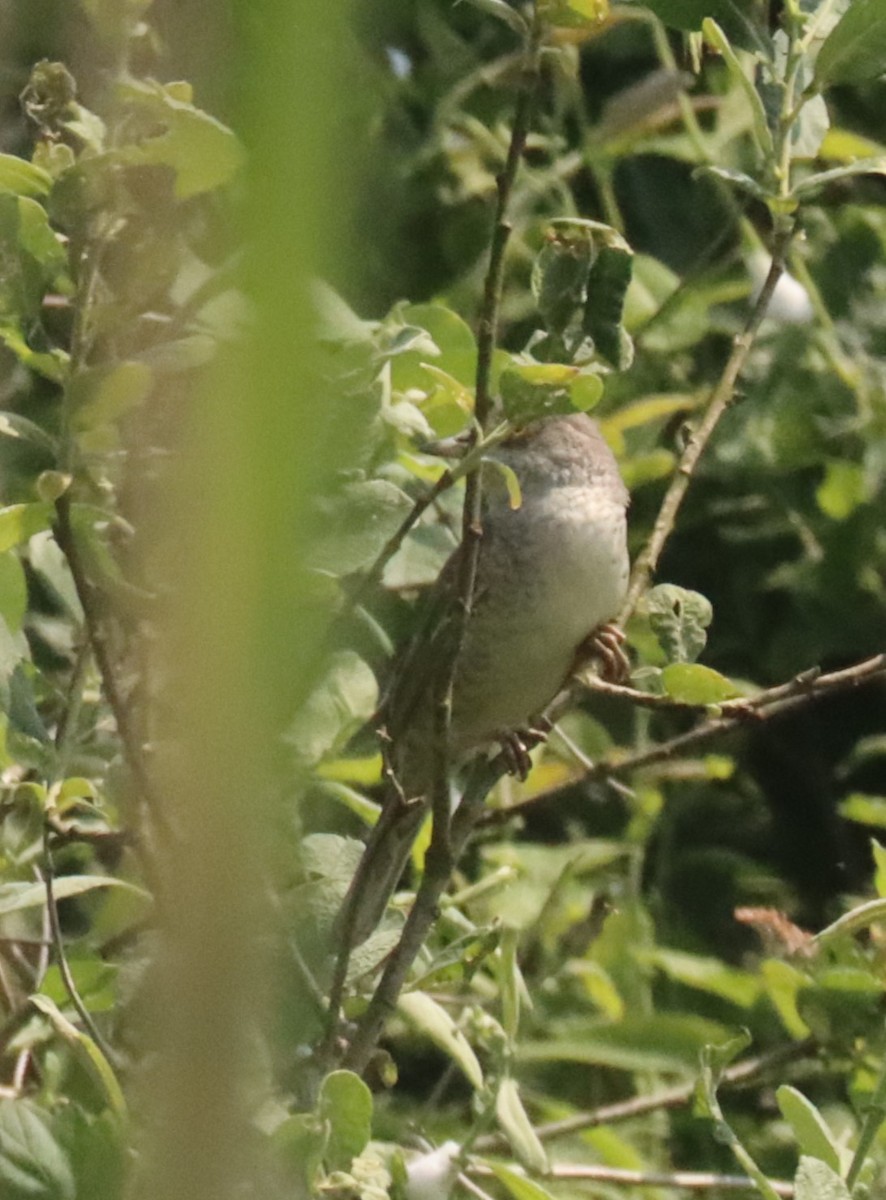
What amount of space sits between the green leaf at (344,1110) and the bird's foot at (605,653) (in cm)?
71

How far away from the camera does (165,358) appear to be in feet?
2.74

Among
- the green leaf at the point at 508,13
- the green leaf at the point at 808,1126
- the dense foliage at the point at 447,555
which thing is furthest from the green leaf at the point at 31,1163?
the green leaf at the point at 508,13

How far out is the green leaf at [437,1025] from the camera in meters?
1.37

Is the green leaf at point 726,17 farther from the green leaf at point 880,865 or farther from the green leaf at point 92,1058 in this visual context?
the green leaf at point 92,1058

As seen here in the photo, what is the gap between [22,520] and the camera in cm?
113

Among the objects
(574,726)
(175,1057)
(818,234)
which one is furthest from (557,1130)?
(818,234)

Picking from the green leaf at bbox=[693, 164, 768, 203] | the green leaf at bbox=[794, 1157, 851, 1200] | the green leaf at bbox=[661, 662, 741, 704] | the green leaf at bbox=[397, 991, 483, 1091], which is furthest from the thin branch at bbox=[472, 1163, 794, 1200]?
the green leaf at bbox=[693, 164, 768, 203]

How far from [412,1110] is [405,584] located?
71 cm

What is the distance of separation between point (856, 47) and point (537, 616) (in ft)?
2.40

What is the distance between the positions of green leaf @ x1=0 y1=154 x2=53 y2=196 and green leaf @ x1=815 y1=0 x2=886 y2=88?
0.52m

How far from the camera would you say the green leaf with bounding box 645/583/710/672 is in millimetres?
1329

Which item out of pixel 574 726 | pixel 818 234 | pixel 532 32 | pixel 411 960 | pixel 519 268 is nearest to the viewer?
pixel 532 32

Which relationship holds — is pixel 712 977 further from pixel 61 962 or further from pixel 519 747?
pixel 61 962

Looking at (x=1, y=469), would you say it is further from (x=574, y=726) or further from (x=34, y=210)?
(x=574, y=726)
